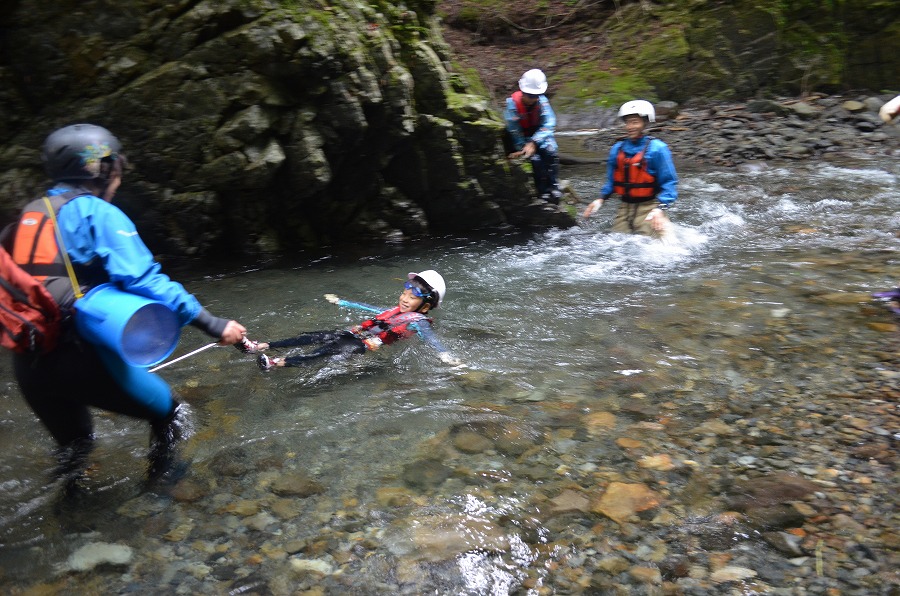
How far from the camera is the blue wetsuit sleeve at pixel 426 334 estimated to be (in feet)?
19.1

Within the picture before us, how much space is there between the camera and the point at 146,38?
7.51 metres

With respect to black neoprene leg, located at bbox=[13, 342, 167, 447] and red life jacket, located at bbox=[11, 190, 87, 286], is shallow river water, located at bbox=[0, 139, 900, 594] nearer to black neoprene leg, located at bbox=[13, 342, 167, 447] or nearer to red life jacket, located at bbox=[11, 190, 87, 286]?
black neoprene leg, located at bbox=[13, 342, 167, 447]

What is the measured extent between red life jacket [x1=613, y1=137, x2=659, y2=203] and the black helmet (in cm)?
675

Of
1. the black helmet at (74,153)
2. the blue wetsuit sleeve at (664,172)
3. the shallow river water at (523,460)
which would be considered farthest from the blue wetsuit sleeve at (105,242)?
the blue wetsuit sleeve at (664,172)

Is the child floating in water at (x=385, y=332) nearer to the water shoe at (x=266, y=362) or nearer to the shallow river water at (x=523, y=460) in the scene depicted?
the water shoe at (x=266, y=362)

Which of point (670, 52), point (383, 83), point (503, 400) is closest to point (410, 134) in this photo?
point (383, 83)

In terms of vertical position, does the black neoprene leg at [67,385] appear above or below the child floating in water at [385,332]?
above

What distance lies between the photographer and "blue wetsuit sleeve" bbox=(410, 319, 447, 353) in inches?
229

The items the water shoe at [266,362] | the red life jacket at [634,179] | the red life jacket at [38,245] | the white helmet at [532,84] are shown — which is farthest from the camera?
the white helmet at [532,84]

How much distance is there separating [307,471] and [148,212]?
518 cm

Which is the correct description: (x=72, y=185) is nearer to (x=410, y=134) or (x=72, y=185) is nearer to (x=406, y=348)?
(x=406, y=348)

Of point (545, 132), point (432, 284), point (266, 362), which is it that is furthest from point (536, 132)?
point (266, 362)

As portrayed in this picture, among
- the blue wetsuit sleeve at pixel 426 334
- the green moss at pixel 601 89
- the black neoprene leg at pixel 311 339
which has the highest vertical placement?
the black neoprene leg at pixel 311 339

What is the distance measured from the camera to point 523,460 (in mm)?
4031
